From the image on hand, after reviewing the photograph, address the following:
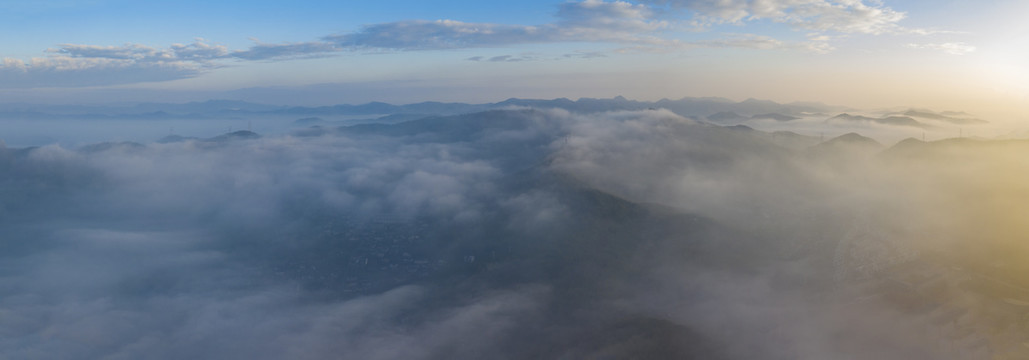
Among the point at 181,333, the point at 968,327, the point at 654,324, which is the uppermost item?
the point at 968,327

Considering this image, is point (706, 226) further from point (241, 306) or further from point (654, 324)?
point (241, 306)

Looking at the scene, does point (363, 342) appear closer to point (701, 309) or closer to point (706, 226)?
point (701, 309)

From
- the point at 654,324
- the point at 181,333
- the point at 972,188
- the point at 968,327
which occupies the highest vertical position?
the point at 972,188

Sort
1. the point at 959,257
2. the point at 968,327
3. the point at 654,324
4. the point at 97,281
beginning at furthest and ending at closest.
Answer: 1. the point at 97,281
2. the point at 654,324
3. the point at 959,257
4. the point at 968,327

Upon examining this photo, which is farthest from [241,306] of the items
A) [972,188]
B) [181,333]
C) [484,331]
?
[972,188]

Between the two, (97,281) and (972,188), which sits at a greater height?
(972,188)

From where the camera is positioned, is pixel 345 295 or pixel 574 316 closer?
pixel 574 316

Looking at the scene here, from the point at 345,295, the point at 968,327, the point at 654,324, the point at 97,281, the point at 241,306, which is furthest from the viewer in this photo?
the point at 97,281

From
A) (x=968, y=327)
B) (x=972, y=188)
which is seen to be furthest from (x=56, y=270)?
(x=972, y=188)

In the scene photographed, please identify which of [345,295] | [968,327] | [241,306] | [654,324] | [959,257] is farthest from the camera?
[345,295]

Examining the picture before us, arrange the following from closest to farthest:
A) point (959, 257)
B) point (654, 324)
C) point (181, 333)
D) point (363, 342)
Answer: point (959, 257) → point (654, 324) → point (363, 342) → point (181, 333)
